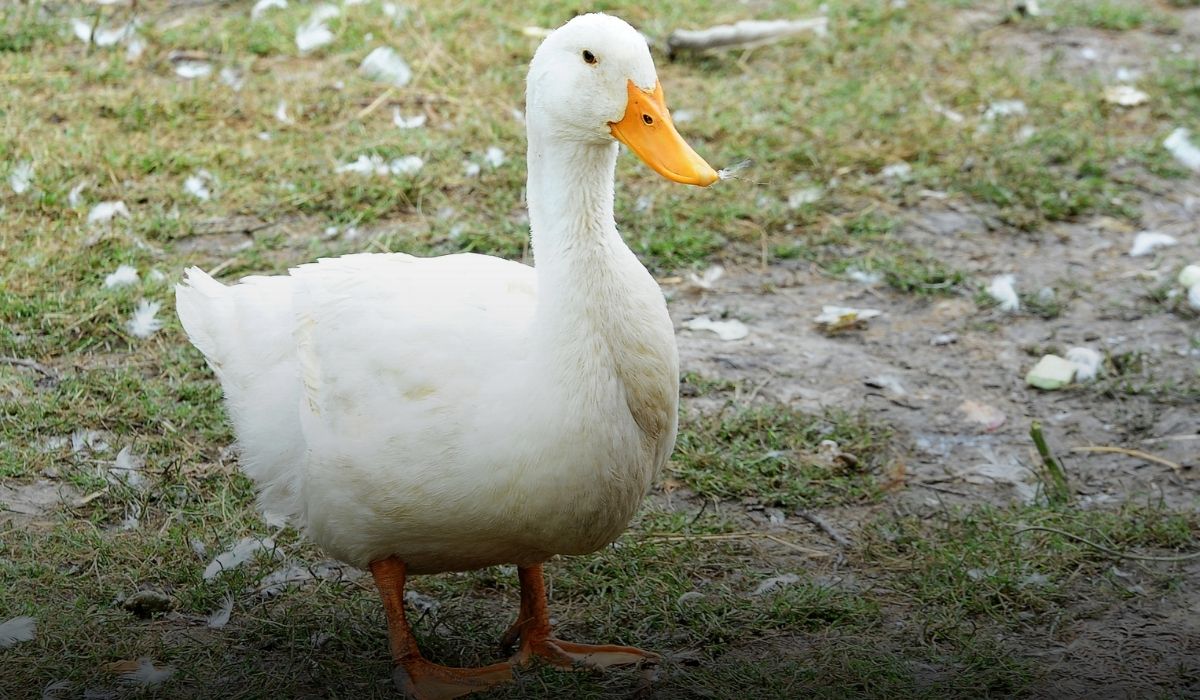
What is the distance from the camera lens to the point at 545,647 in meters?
3.44

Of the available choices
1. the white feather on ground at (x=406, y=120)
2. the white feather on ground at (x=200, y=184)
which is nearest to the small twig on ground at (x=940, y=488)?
the white feather on ground at (x=406, y=120)

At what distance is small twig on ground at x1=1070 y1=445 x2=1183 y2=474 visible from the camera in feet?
14.2

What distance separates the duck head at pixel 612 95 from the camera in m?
2.92

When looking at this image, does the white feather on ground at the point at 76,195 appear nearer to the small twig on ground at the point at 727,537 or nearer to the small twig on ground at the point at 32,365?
the small twig on ground at the point at 32,365

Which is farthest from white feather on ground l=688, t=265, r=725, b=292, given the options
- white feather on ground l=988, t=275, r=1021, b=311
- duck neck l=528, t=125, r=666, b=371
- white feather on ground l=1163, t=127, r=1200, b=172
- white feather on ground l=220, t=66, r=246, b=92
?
white feather on ground l=220, t=66, r=246, b=92

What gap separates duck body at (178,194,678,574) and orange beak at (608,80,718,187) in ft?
0.78

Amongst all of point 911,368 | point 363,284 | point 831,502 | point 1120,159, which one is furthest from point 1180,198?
point 363,284

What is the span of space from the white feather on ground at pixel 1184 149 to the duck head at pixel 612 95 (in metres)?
4.40

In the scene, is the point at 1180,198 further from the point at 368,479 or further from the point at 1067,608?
the point at 368,479

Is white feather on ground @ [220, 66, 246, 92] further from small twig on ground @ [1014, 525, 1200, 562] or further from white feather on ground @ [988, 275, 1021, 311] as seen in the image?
small twig on ground @ [1014, 525, 1200, 562]

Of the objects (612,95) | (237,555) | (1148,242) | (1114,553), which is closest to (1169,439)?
(1114,553)

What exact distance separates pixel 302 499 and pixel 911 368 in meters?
2.60

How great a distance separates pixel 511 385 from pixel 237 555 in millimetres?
1332

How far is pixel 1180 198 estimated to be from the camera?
6.15 meters
